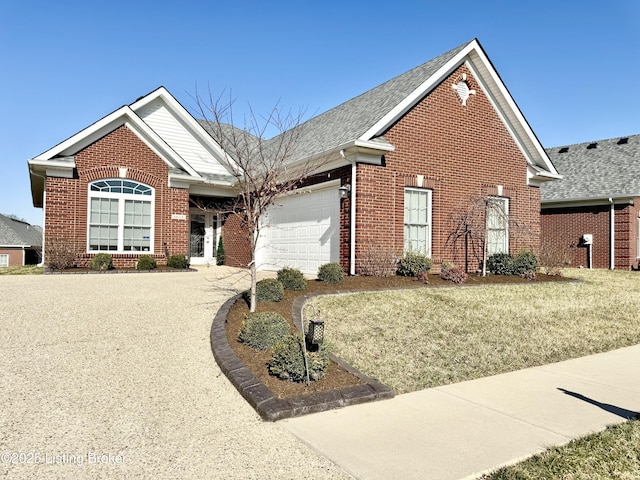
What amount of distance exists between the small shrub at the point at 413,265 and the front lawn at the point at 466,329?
1372 mm

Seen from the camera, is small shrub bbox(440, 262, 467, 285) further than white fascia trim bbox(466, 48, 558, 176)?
No

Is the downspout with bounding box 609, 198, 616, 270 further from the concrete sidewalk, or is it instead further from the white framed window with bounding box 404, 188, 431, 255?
the concrete sidewalk

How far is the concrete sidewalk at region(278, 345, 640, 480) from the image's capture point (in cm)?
346

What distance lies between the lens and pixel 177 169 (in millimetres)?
15828

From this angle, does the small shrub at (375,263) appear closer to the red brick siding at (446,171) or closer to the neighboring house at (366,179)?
the neighboring house at (366,179)

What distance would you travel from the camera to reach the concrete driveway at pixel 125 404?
332 centimetres

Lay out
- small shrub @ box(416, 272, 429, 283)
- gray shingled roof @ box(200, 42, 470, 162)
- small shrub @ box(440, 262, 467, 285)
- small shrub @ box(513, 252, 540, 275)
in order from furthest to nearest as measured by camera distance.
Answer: small shrub @ box(513, 252, 540, 275), gray shingled roof @ box(200, 42, 470, 162), small shrub @ box(440, 262, 467, 285), small shrub @ box(416, 272, 429, 283)

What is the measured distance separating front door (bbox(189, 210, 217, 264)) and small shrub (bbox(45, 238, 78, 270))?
5411 mm

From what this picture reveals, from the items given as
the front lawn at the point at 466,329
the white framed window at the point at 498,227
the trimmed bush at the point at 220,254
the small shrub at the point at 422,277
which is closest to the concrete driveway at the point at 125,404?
the front lawn at the point at 466,329

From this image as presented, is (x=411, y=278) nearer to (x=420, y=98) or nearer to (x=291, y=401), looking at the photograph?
(x=420, y=98)

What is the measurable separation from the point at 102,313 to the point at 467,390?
5.90 metres

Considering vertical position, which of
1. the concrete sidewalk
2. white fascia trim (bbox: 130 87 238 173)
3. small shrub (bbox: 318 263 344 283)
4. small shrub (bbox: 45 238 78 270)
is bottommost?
the concrete sidewalk

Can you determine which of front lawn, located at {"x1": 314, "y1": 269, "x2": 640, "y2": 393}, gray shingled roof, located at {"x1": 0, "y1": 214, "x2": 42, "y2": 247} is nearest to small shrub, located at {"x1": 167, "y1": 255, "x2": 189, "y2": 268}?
front lawn, located at {"x1": 314, "y1": 269, "x2": 640, "y2": 393}

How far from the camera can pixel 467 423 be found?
13.9 ft
